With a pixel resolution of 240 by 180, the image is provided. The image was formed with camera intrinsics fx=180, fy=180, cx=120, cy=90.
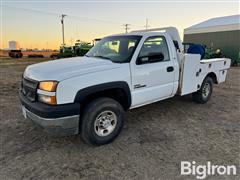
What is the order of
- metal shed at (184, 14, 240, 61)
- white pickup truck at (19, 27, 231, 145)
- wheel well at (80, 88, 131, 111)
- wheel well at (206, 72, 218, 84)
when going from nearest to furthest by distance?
white pickup truck at (19, 27, 231, 145) → wheel well at (80, 88, 131, 111) → wheel well at (206, 72, 218, 84) → metal shed at (184, 14, 240, 61)

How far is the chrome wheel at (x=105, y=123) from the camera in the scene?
304 cm

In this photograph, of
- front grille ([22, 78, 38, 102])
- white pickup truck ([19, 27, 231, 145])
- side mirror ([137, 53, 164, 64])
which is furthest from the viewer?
side mirror ([137, 53, 164, 64])

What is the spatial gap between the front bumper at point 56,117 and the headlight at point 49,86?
0.24 m

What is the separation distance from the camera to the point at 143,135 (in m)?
3.48

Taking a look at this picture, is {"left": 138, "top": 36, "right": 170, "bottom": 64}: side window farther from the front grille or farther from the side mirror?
Result: the front grille

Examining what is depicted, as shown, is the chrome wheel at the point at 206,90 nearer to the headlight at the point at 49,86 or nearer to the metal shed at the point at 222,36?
the headlight at the point at 49,86

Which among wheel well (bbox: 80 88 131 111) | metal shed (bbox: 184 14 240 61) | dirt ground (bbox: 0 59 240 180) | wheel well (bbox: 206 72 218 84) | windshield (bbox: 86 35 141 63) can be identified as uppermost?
metal shed (bbox: 184 14 240 61)

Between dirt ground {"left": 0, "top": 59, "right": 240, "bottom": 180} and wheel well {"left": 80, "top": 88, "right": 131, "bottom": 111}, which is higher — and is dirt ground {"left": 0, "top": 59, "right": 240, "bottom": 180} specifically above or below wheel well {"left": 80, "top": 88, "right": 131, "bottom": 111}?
below

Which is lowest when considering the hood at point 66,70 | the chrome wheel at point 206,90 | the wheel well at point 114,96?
the chrome wheel at point 206,90

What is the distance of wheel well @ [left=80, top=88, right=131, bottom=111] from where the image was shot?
9.80ft

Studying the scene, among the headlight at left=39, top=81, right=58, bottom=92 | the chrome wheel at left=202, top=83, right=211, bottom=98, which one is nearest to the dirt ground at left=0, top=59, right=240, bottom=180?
the chrome wheel at left=202, top=83, right=211, bottom=98

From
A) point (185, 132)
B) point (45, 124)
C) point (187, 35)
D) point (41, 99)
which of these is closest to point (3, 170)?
point (45, 124)

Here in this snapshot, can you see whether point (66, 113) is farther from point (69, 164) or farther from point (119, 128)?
point (119, 128)

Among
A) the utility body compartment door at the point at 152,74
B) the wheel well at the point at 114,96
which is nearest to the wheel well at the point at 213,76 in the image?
the utility body compartment door at the point at 152,74
